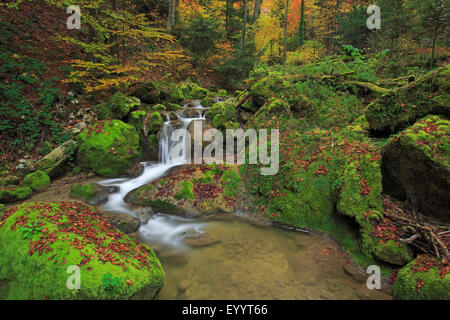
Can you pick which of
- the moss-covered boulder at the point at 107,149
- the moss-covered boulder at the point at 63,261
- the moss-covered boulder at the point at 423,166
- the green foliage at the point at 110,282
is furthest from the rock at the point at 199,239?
the moss-covered boulder at the point at 107,149

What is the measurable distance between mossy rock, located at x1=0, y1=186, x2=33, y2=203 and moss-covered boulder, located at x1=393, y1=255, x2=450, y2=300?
9916 mm

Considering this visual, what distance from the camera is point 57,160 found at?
8344 mm

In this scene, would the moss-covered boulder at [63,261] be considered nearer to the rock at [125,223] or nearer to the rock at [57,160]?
the rock at [125,223]

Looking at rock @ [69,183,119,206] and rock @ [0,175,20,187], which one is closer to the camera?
rock @ [69,183,119,206]

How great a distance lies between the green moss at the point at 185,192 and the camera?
7.09 m

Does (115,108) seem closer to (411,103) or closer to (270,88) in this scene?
(270,88)

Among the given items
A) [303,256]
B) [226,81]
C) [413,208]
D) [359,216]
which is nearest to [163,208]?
[303,256]

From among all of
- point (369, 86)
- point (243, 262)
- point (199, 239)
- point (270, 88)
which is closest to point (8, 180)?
point (199, 239)

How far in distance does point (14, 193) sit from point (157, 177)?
4.32m

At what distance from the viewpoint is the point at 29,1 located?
1280 centimetres

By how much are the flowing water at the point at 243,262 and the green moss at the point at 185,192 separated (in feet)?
2.37

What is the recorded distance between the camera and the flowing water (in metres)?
3.98

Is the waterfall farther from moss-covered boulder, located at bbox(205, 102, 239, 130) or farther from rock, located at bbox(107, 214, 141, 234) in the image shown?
moss-covered boulder, located at bbox(205, 102, 239, 130)

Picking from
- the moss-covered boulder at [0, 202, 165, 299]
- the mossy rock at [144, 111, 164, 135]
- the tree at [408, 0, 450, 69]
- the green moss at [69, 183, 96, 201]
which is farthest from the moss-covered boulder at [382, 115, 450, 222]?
the mossy rock at [144, 111, 164, 135]
